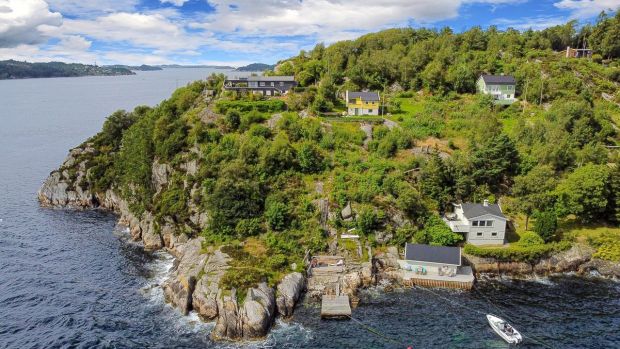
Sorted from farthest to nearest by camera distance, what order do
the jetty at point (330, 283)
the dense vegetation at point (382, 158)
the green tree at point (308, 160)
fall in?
the green tree at point (308, 160)
the dense vegetation at point (382, 158)
the jetty at point (330, 283)

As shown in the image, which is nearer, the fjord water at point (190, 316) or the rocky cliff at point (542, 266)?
the fjord water at point (190, 316)

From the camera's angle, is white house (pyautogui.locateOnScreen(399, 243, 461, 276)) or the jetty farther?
white house (pyautogui.locateOnScreen(399, 243, 461, 276))

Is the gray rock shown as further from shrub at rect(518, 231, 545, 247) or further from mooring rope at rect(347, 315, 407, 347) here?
shrub at rect(518, 231, 545, 247)

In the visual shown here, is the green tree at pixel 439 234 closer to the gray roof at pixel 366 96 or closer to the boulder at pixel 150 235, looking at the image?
the gray roof at pixel 366 96

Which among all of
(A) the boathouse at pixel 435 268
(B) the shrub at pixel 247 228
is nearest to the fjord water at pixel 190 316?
(A) the boathouse at pixel 435 268

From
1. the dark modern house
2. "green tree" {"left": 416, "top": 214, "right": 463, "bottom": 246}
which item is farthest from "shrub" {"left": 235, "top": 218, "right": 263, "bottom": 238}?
the dark modern house

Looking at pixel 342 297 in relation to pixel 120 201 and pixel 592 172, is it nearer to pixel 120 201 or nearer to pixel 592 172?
pixel 592 172

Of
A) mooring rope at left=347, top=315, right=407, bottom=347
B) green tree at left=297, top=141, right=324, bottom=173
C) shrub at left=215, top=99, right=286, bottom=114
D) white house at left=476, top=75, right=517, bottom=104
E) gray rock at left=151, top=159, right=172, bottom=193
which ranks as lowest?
mooring rope at left=347, top=315, right=407, bottom=347
